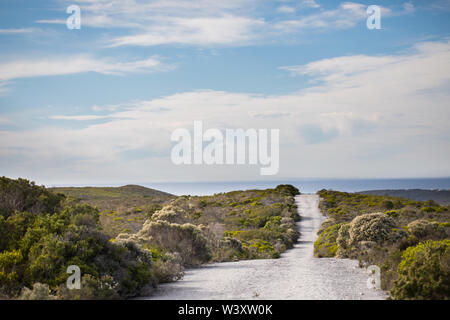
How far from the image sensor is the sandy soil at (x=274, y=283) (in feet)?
30.1

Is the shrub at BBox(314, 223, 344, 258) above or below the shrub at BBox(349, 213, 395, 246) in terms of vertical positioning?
below

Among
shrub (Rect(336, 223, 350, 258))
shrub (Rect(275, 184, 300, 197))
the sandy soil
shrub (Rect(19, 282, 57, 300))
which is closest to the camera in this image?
shrub (Rect(19, 282, 57, 300))

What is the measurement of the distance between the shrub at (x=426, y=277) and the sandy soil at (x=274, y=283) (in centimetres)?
71

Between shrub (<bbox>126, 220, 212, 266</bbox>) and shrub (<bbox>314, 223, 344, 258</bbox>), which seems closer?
shrub (<bbox>126, 220, 212, 266</bbox>)

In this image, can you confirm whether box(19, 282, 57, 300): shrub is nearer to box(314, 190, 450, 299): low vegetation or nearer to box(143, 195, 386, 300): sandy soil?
box(143, 195, 386, 300): sandy soil

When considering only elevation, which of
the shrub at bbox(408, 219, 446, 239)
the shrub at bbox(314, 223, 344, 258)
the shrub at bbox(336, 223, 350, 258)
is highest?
the shrub at bbox(408, 219, 446, 239)

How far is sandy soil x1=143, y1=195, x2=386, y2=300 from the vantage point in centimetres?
919

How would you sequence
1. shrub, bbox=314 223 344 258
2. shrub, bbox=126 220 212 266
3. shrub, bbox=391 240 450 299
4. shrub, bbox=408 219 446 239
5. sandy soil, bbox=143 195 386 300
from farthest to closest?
shrub, bbox=314 223 344 258
shrub, bbox=408 219 446 239
shrub, bbox=126 220 212 266
sandy soil, bbox=143 195 386 300
shrub, bbox=391 240 450 299

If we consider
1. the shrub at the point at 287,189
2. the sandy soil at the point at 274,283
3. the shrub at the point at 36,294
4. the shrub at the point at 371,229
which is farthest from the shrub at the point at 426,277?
the shrub at the point at 287,189

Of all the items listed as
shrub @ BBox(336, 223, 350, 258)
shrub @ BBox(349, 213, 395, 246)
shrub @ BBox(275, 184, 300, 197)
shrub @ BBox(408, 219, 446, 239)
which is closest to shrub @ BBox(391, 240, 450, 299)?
shrub @ BBox(349, 213, 395, 246)

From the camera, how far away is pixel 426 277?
8.47m

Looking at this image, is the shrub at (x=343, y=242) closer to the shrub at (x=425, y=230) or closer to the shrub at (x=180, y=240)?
the shrub at (x=425, y=230)

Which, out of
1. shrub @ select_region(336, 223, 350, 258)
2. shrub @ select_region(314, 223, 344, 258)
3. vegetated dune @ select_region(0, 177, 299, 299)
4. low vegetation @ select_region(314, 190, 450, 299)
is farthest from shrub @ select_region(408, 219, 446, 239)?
vegetated dune @ select_region(0, 177, 299, 299)
